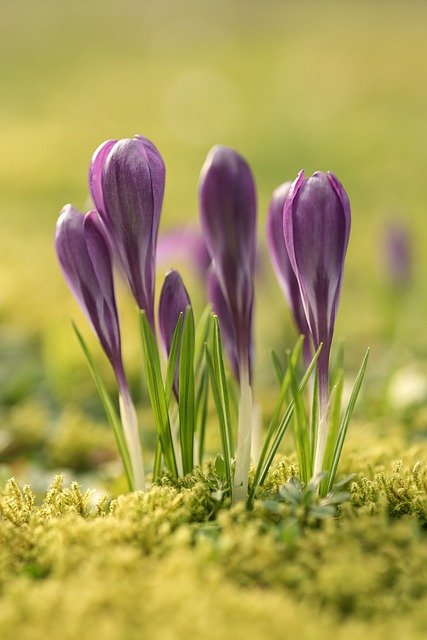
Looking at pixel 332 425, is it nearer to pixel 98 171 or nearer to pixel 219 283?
pixel 219 283

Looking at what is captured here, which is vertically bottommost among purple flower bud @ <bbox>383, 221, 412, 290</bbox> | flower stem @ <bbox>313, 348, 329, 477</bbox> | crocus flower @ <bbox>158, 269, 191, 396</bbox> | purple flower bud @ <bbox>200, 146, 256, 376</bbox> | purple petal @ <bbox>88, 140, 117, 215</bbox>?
purple flower bud @ <bbox>383, 221, 412, 290</bbox>

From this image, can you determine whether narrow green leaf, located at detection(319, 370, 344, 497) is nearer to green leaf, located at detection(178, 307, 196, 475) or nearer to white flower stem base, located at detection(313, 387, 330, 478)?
white flower stem base, located at detection(313, 387, 330, 478)

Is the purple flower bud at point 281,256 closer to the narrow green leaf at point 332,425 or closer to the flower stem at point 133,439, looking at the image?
the narrow green leaf at point 332,425

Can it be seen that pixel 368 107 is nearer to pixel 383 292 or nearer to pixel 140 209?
pixel 383 292

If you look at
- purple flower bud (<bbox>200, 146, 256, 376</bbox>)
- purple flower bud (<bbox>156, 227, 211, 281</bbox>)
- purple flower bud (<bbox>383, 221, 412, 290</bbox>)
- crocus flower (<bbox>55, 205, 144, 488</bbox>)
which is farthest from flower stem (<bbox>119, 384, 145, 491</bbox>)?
purple flower bud (<bbox>383, 221, 412, 290</bbox>)

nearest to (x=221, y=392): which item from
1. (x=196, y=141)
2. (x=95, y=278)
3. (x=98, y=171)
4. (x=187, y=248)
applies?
(x=95, y=278)

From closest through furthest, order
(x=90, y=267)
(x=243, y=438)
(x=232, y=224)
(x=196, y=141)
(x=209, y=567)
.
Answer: (x=209, y=567) → (x=232, y=224) → (x=243, y=438) → (x=90, y=267) → (x=196, y=141)

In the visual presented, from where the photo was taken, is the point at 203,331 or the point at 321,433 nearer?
the point at 321,433
